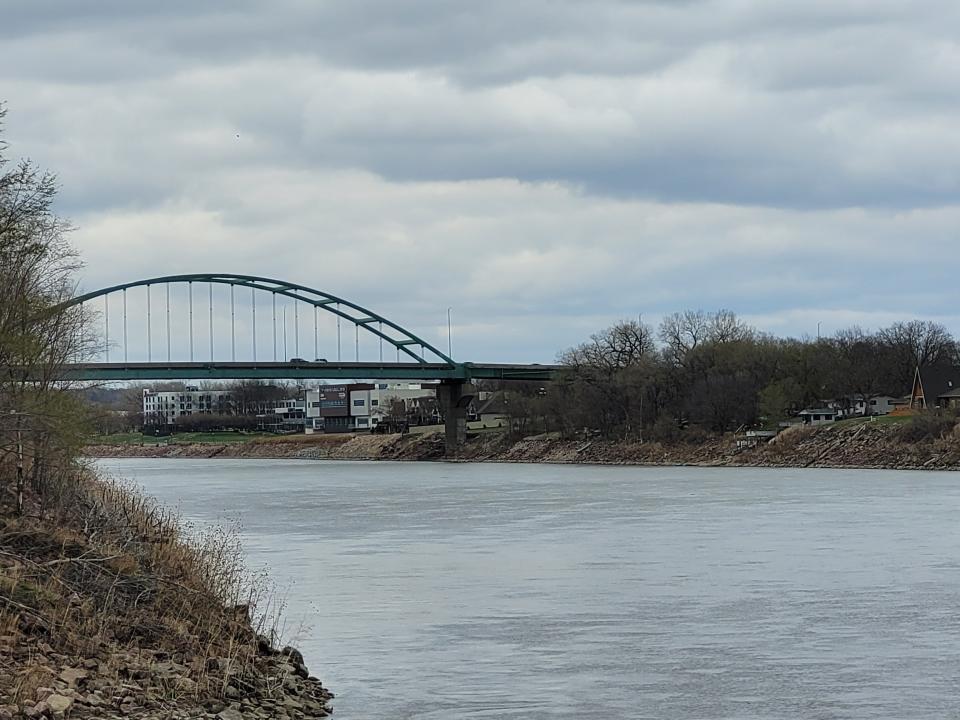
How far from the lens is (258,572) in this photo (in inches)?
1107

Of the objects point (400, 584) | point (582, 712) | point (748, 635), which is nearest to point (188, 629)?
point (582, 712)

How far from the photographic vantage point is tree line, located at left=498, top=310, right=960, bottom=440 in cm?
10162

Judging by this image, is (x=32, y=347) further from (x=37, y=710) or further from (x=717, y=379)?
(x=717, y=379)

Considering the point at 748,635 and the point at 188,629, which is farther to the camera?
the point at 748,635

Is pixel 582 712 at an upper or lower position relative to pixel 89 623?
lower

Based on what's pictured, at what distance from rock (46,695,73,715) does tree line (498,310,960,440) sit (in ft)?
291

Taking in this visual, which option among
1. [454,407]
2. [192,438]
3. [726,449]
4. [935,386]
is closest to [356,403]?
[192,438]

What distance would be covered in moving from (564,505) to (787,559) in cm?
2065

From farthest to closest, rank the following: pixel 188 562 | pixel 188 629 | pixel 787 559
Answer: pixel 787 559, pixel 188 562, pixel 188 629

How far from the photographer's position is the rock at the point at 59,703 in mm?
12922

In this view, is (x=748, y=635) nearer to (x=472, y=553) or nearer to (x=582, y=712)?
(x=582, y=712)

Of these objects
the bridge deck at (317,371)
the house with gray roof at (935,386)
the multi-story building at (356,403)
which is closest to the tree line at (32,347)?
the bridge deck at (317,371)

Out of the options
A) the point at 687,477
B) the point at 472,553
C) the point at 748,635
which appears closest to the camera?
the point at 748,635

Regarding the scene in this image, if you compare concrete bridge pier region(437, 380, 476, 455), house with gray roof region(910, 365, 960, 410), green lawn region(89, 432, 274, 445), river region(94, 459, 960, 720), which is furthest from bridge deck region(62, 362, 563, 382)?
green lawn region(89, 432, 274, 445)
